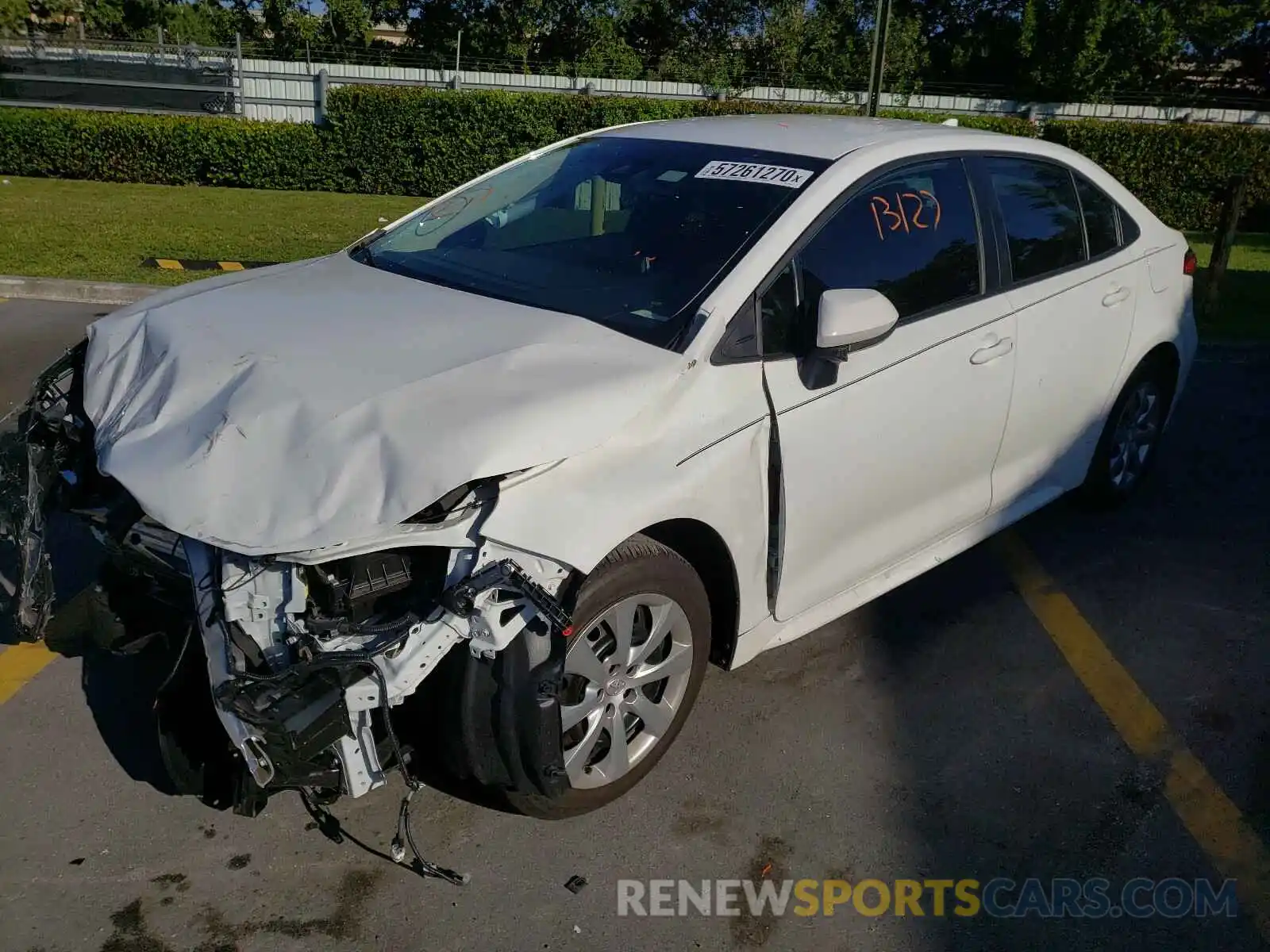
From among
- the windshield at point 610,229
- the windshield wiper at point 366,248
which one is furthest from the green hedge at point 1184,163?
the windshield wiper at point 366,248

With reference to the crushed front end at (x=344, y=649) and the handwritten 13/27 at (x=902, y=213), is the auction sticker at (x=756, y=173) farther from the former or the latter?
the crushed front end at (x=344, y=649)

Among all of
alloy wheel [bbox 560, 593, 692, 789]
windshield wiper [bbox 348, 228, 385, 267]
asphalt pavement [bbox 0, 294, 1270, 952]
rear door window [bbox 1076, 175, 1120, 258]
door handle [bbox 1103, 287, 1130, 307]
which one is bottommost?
asphalt pavement [bbox 0, 294, 1270, 952]

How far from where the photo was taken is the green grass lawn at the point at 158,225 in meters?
9.50

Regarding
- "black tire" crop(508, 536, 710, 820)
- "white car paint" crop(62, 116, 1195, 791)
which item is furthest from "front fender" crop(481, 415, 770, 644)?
"black tire" crop(508, 536, 710, 820)

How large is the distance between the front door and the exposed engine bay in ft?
3.18

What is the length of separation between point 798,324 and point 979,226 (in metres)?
1.13

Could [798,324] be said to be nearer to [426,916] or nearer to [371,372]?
[371,372]

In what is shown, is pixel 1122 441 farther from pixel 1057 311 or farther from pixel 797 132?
pixel 797 132

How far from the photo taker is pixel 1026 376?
405 centimetres

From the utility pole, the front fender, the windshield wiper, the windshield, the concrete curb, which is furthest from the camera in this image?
the utility pole

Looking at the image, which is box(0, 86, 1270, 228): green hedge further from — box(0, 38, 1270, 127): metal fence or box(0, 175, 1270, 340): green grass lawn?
box(0, 38, 1270, 127): metal fence

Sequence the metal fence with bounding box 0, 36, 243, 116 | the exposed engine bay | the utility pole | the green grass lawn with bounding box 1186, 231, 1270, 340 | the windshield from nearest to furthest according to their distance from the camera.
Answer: the exposed engine bay → the windshield → the green grass lawn with bounding box 1186, 231, 1270, 340 → the utility pole → the metal fence with bounding box 0, 36, 243, 116

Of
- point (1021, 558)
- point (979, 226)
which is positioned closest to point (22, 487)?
point (979, 226)

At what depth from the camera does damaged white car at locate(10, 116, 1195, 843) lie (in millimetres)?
2527
